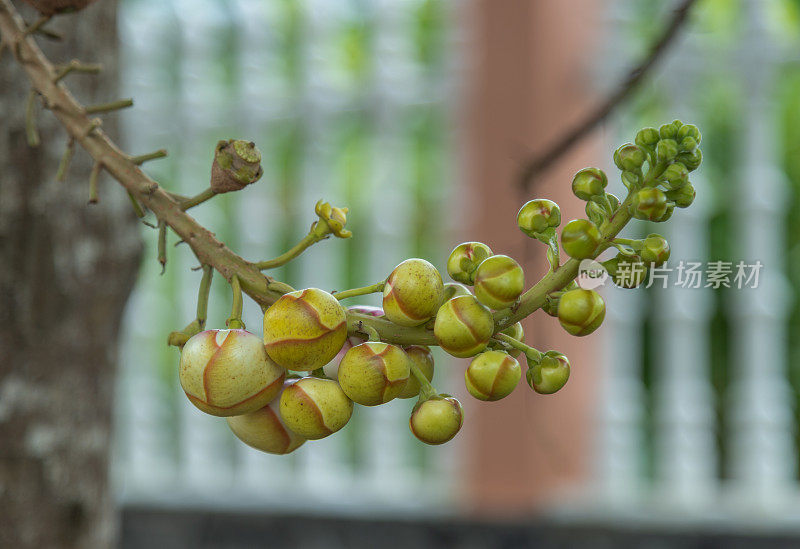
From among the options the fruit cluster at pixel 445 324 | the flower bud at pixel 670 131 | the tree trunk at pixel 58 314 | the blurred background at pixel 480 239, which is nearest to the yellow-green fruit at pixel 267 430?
the fruit cluster at pixel 445 324

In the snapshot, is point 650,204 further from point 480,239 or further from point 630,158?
point 480,239

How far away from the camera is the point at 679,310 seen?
170 cm

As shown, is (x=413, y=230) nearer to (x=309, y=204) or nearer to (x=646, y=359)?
(x=309, y=204)

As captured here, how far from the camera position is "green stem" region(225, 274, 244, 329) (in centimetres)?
19

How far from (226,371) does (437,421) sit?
5cm

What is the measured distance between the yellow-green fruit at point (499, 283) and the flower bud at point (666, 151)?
1.5 inches

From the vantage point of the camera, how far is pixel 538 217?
199mm

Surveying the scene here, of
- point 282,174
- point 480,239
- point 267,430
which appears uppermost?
point 282,174

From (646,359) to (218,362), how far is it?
2.18m

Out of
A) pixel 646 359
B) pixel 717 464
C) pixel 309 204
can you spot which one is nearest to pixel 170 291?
pixel 309 204

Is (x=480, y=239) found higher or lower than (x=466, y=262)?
higher

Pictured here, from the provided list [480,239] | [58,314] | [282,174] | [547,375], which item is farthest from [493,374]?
[282,174]

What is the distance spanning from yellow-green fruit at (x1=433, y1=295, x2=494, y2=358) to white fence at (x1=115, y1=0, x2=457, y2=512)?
155 cm

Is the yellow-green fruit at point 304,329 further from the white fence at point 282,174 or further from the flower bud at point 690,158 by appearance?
the white fence at point 282,174
